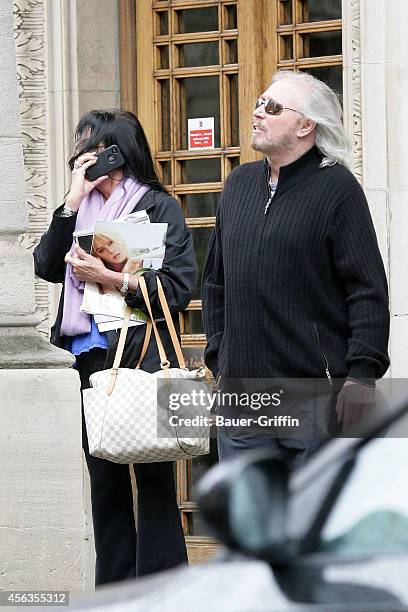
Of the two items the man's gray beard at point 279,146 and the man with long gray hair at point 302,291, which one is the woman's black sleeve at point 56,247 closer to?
the man with long gray hair at point 302,291

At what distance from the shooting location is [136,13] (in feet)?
28.1

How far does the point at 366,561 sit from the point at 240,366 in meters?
2.70

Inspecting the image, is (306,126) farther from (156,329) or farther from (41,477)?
(41,477)

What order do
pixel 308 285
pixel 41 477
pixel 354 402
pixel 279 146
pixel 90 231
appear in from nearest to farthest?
1. pixel 354 402
2. pixel 308 285
3. pixel 279 146
4. pixel 41 477
5. pixel 90 231

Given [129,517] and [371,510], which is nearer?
[371,510]

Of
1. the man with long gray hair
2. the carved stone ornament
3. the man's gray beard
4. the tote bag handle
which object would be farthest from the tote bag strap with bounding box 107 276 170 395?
the carved stone ornament

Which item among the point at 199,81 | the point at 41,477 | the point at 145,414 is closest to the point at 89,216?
the point at 145,414

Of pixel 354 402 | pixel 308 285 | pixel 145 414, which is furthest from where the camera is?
pixel 145 414

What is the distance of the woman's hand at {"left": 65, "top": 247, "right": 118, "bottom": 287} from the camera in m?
6.00

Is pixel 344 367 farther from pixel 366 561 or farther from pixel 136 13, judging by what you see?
pixel 136 13

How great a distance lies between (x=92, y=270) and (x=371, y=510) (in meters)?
3.40

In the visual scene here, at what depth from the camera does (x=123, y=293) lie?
19.9 feet

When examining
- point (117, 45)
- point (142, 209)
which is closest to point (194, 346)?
point (117, 45)

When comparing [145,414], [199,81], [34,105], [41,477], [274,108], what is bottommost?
[41,477]
